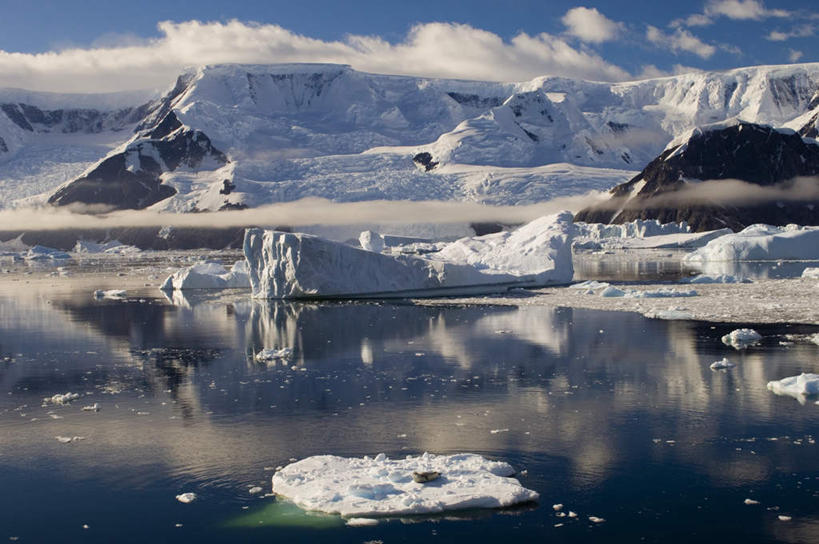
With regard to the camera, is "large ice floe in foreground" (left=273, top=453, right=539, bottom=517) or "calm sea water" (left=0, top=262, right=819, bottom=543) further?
"large ice floe in foreground" (left=273, top=453, right=539, bottom=517)

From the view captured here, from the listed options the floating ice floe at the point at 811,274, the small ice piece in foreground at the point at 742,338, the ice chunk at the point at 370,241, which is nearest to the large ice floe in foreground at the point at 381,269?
the floating ice floe at the point at 811,274

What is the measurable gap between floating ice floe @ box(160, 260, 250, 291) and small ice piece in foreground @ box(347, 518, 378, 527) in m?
29.9

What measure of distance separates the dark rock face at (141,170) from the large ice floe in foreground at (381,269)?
91698 millimetres

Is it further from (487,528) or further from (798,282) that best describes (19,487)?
(798,282)

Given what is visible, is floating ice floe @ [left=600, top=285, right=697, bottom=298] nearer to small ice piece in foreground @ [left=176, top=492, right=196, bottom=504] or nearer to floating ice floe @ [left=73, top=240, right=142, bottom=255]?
small ice piece in foreground @ [left=176, top=492, right=196, bottom=504]

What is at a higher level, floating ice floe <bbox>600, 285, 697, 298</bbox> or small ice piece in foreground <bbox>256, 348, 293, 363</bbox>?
floating ice floe <bbox>600, 285, 697, 298</bbox>

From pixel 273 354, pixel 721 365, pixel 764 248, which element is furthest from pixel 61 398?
pixel 764 248

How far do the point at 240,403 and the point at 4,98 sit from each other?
166 meters

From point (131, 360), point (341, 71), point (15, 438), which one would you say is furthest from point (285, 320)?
point (341, 71)

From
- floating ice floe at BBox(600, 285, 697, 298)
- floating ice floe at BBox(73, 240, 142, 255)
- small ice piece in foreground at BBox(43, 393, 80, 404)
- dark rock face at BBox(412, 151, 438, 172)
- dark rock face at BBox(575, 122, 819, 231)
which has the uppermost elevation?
dark rock face at BBox(412, 151, 438, 172)

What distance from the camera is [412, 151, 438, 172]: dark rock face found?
111375mm

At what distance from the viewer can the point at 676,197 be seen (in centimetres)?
11212

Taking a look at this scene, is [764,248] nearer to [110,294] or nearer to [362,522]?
[110,294]

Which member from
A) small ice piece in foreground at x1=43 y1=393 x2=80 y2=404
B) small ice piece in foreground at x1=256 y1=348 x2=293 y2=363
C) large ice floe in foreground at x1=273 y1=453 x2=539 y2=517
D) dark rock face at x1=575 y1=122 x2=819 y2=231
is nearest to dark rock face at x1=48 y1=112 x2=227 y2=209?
dark rock face at x1=575 y1=122 x2=819 y2=231
